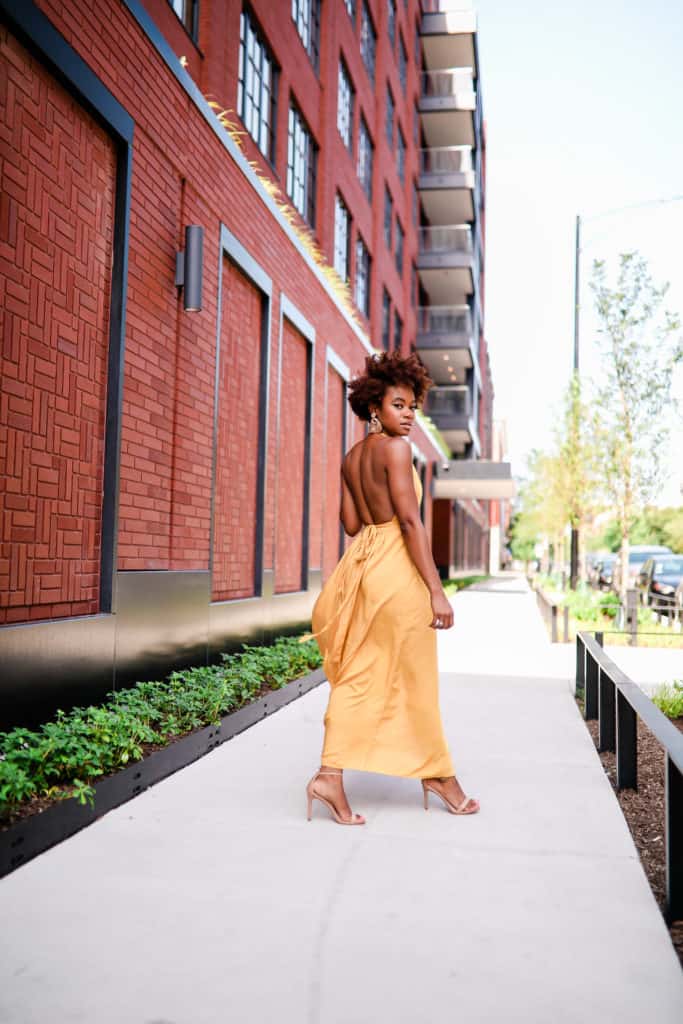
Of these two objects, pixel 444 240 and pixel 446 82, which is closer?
pixel 444 240

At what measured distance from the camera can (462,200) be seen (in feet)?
120

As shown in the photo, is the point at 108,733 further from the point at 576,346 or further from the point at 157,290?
the point at 576,346

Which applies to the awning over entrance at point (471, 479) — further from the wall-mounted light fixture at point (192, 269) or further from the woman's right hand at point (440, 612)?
the woman's right hand at point (440, 612)

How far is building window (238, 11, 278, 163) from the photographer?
11461 millimetres

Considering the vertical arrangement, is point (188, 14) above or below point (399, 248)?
below

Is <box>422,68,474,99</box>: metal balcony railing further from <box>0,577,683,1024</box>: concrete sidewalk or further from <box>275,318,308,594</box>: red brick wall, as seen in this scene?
<box>0,577,683,1024</box>: concrete sidewalk

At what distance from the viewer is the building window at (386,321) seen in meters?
25.6

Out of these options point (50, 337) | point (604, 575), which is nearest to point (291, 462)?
point (50, 337)

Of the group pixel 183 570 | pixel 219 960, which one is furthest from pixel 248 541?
pixel 219 960

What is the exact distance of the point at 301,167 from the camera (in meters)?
15.0

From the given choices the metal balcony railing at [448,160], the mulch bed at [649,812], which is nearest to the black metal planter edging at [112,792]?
the mulch bed at [649,812]

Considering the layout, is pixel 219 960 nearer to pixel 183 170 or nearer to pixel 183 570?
pixel 183 570

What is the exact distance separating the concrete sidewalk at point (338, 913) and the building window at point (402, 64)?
27.7 m

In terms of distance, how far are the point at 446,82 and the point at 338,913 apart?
37.6 meters
